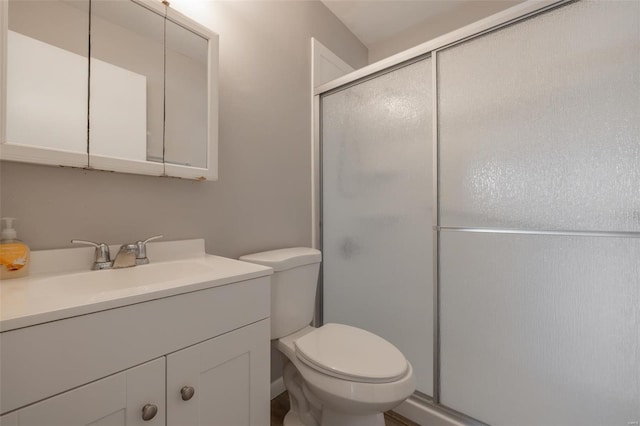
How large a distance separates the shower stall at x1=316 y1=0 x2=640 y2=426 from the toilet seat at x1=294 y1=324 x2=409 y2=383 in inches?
16.1

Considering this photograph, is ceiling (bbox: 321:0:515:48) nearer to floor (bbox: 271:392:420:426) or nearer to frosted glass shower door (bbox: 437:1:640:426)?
frosted glass shower door (bbox: 437:1:640:426)

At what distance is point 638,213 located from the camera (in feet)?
2.99

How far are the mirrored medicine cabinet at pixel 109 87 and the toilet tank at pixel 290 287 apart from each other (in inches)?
18.7

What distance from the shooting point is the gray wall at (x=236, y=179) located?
0.87 meters

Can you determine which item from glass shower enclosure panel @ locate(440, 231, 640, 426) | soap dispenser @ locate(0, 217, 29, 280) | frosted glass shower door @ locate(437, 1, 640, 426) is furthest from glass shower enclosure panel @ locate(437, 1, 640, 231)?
soap dispenser @ locate(0, 217, 29, 280)

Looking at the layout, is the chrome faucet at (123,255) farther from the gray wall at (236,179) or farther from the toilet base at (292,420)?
the toilet base at (292,420)

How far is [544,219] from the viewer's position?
1072 mm

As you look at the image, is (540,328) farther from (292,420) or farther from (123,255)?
(123,255)

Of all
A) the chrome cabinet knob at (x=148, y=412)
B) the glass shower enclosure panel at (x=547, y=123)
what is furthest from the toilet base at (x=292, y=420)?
the glass shower enclosure panel at (x=547, y=123)

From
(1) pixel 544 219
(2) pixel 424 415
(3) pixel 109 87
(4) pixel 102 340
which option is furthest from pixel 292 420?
(3) pixel 109 87

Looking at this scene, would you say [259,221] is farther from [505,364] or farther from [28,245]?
[505,364]

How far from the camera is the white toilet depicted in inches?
36.4

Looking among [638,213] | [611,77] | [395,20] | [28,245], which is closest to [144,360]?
[28,245]

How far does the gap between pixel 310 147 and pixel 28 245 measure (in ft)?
4.55
